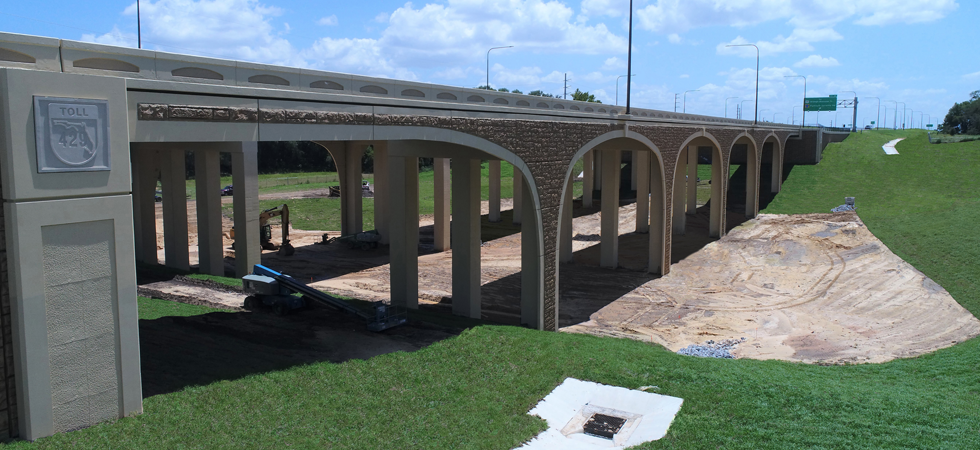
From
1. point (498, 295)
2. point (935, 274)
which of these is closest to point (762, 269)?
point (935, 274)

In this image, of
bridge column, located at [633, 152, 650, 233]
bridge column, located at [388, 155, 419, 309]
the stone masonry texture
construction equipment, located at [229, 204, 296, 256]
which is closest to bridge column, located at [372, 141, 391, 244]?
construction equipment, located at [229, 204, 296, 256]

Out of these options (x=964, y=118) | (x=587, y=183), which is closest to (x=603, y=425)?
(x=587, y=183)

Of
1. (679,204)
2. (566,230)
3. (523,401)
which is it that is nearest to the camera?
(523,401)

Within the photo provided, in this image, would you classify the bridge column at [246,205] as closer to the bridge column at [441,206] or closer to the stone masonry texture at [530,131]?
the stone masonry texture at [530,131]

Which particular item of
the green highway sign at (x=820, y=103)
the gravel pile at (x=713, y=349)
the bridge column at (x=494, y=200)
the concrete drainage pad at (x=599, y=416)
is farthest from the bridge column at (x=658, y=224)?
the green highway sign at (x=820, y=103)

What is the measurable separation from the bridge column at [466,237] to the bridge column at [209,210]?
1007cm

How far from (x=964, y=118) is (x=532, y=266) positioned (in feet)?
329

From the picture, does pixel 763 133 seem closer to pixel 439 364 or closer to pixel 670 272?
pixel 670 272

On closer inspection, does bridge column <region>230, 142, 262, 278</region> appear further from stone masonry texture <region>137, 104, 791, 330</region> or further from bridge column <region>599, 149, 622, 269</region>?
bridge column <region>599, 149, 622, 269</region>

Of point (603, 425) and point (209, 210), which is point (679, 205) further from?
point (603, 425)

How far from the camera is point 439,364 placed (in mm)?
15281

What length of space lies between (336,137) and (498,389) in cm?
634

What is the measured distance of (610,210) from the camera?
110 feet

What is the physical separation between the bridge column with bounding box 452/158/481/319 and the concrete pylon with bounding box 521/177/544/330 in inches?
68.4
